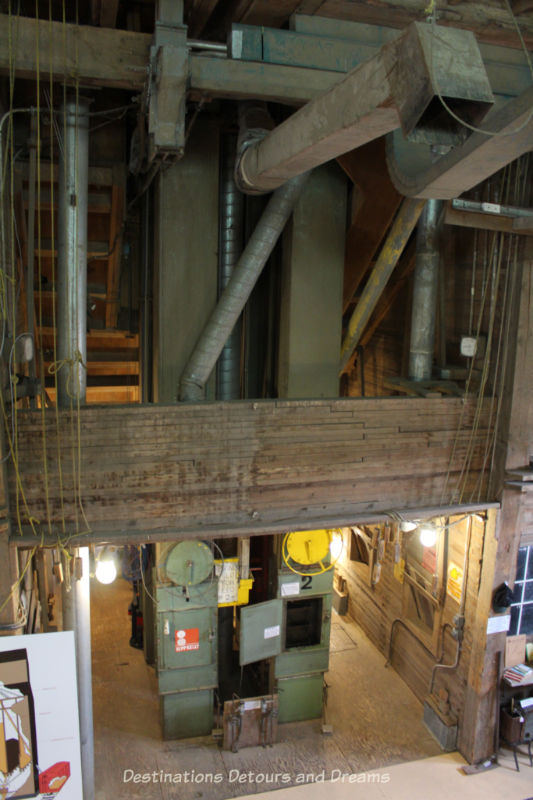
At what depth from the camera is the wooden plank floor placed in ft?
21.6

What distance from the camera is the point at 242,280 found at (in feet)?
19.8

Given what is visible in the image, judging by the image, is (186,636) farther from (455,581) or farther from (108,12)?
(108,12)

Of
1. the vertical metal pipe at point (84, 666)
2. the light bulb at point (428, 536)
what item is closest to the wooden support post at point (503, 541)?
the light bulb at point (428, 536)

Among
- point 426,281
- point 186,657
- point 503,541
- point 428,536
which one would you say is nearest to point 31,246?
point 426,281

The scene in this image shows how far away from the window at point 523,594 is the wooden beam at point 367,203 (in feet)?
12.4

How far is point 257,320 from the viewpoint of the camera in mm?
7660

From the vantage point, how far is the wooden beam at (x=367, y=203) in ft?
21.4

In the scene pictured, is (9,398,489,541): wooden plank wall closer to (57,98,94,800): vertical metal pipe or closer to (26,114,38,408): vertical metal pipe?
(57,98,94,800): vertical metal pipe

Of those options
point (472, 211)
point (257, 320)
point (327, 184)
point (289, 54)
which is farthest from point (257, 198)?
point (472, 211)

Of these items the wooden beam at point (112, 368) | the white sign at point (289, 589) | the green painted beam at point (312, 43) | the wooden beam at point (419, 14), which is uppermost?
the wooden beam at point (419, 14)

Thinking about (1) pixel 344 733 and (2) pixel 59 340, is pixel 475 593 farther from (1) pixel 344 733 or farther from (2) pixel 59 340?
(2) pixel 59 340

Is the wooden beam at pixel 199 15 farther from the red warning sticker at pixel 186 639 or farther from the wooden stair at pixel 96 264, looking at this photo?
the red warning sticker at pixel 186 639

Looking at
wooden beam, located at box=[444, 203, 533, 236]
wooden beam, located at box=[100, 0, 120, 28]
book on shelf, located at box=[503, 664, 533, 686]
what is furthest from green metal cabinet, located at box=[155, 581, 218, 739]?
wooden beam, located at box=[100, 0, 120, 28]

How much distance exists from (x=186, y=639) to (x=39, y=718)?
7.71 feet
